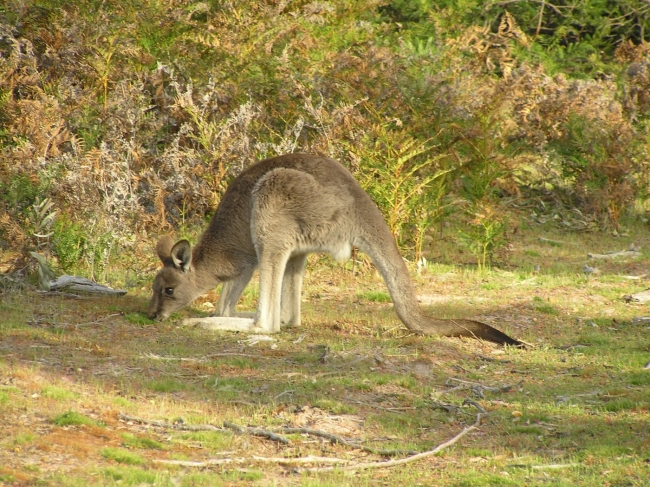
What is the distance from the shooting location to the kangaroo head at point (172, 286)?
859 cm

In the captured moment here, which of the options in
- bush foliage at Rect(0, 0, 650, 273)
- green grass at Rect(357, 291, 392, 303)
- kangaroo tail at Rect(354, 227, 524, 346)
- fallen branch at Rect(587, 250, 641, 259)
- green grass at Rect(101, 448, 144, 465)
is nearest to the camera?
green grass at Rect(101, 448, 144, 465)

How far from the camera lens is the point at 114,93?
11789 mm

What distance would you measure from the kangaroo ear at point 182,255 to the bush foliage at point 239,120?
5.40 ft

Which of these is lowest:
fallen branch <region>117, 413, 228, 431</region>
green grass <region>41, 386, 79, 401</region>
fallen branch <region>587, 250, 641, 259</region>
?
fallen branch <region>117, 413, 228, 431</region>

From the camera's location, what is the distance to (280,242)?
8.25 metres

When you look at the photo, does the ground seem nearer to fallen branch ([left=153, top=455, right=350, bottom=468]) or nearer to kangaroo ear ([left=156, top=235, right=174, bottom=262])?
fallen branch ([left=153, top=455, right=350, bottom=468])

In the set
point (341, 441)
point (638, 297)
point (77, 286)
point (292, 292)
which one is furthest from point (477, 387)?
point (77, 286)

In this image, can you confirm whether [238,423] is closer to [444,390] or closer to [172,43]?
[444,390]

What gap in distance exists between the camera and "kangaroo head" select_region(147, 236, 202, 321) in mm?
8586

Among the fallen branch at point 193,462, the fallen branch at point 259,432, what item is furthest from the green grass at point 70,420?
the fallen branch at point 259,432

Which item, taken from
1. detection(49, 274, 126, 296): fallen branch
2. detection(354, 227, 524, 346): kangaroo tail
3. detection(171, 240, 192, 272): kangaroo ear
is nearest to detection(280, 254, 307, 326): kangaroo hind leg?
detection(354, 227, 524, 346): kangaroo tail

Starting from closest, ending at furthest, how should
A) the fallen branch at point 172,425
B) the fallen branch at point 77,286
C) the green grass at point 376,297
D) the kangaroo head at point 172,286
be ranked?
1. the fallen branch at point 172,425
2. the kangaroo head at point 172,286
3. the fallen branch at point 77,286
4. the green grass at point 376,297

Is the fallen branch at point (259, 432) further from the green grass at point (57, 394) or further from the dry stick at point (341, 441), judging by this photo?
the green grass at point (57, 394)

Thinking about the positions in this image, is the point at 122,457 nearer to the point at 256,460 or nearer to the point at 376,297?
the point at 256,460
